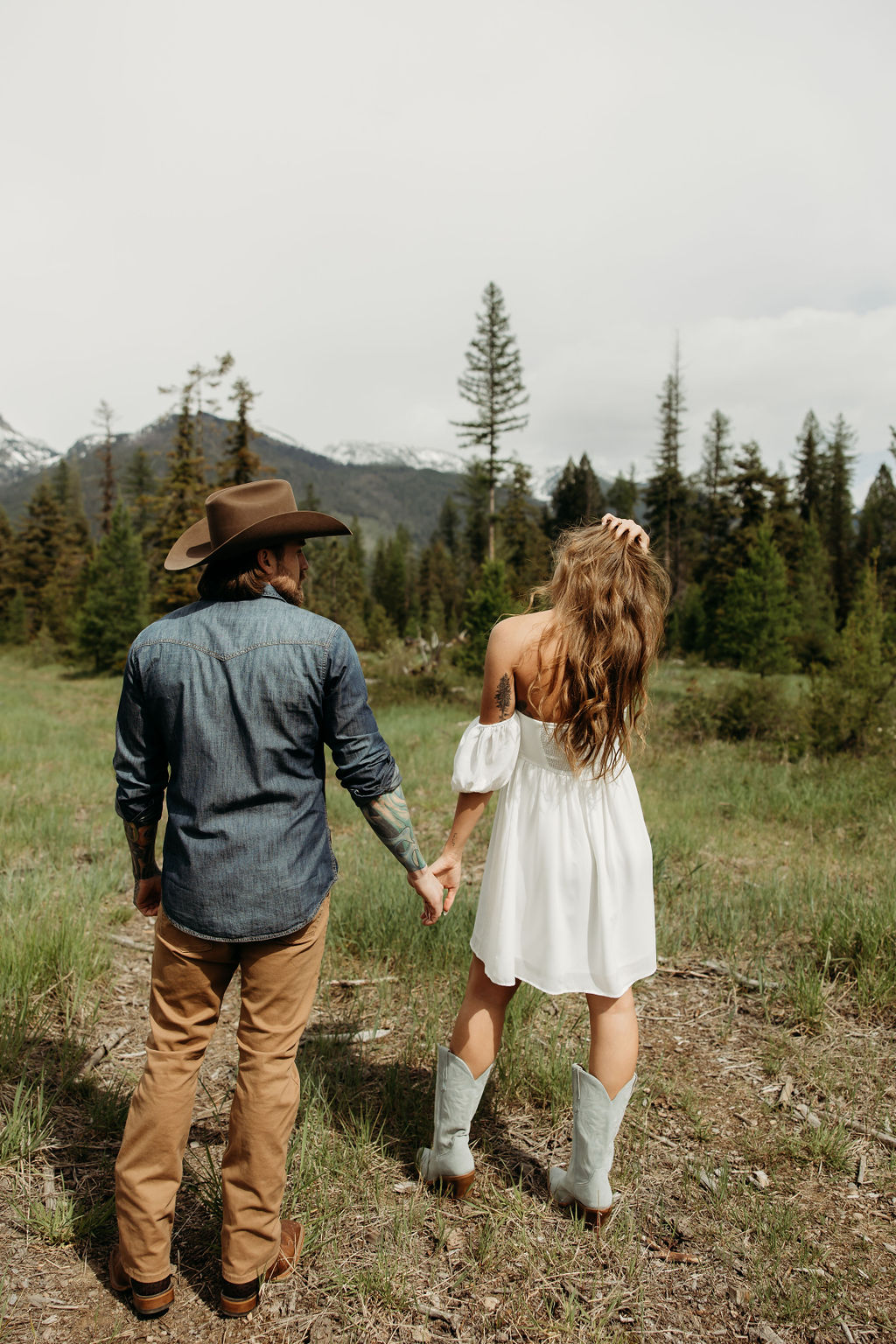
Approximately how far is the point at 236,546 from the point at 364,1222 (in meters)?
2.07

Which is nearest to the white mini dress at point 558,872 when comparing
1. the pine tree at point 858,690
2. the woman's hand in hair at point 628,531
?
the woman's hand in hair at point 628,531

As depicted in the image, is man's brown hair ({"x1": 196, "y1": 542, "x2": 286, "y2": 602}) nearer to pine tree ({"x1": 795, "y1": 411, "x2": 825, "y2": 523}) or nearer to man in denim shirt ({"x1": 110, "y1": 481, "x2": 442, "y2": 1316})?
man in denim shirt ({"x1": 110, "y1": 481, "x2": 442, "y2": 1316})

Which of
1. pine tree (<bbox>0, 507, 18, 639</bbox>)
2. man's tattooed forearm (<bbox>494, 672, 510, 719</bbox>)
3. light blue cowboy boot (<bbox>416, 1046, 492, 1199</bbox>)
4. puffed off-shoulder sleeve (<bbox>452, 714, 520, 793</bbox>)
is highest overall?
pine tree (<bbox>0, 507, 18, 639</bbox>)

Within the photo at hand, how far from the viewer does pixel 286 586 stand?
7.06ft

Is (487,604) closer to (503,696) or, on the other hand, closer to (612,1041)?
(503,696)

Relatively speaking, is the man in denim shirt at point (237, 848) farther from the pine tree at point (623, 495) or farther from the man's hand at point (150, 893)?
the pine tree at point (623, 495)

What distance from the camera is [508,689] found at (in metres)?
2.36

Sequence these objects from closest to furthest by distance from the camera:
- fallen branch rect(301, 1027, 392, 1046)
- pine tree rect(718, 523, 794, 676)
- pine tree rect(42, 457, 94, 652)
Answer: fallen branch rect(301, 1027, 392, 1046)
pine tree rect(718, 523, 794, 676)
pine tree rect(42, 457, 94, 652)

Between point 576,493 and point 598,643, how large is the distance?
220ft

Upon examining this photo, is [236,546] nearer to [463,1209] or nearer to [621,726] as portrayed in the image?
[621,726]

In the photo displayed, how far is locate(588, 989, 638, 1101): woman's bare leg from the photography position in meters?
2.32

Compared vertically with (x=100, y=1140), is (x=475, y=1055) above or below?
above

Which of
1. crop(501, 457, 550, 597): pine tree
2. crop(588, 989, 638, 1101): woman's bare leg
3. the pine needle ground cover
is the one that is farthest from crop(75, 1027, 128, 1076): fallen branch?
crop(501, 457, 550, 597): pine tree

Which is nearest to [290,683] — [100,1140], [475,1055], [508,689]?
[508,689]
